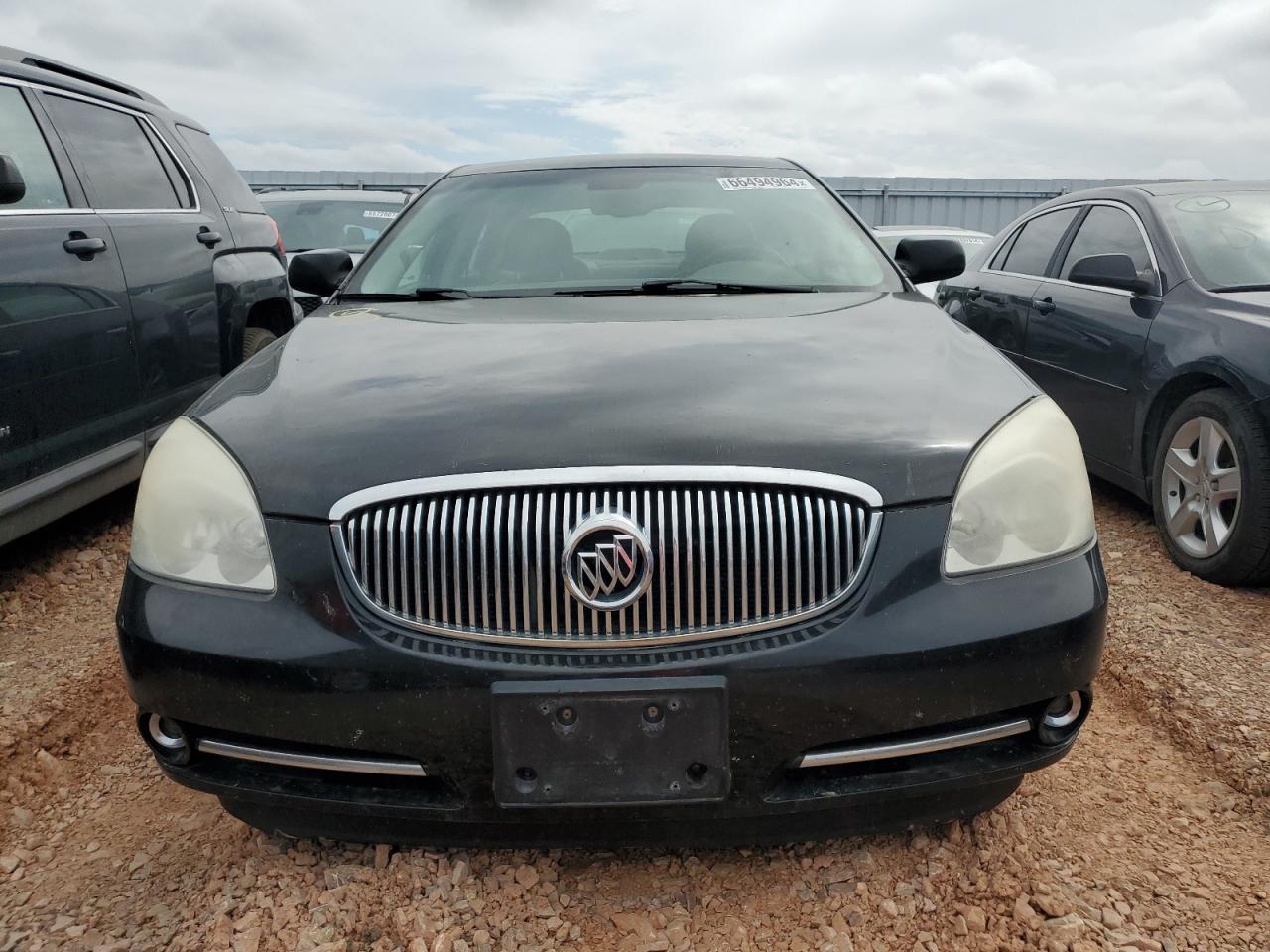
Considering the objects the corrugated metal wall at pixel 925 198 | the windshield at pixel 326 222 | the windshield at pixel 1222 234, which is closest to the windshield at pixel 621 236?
the windshield at pixel 1222 234

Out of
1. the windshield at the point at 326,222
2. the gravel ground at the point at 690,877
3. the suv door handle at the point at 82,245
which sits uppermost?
the suv door handle at the point at 82,245

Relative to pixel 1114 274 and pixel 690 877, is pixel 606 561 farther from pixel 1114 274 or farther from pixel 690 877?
pixel 1114 274

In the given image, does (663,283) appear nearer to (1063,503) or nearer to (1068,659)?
(1063,503)

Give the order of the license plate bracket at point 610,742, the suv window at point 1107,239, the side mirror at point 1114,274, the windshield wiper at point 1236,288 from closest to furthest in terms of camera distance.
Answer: the license plate bracket at point 610,742
the windshield wiper at point 1236,288
the side mirror at point 1114,274
the suv window at point 1107,239

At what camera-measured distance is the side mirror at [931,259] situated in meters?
3.34

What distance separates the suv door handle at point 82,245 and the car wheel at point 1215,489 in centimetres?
409

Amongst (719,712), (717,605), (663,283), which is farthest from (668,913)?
(663,283)

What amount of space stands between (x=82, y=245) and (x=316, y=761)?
2656 millimetres

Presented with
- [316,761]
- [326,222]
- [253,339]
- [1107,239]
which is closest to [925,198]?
[326,222]

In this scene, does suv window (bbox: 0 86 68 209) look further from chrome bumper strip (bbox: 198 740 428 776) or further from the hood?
chrome bumper strip (bbox: 198 740 428 776)

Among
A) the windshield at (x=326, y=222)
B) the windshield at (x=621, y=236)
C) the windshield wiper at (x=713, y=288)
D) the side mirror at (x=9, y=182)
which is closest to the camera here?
the windshield wiper at (x=713, y=288)

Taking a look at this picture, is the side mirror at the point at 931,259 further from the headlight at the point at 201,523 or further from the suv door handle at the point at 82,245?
the suv door handle at the point at 82,245

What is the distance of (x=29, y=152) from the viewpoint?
142 inches

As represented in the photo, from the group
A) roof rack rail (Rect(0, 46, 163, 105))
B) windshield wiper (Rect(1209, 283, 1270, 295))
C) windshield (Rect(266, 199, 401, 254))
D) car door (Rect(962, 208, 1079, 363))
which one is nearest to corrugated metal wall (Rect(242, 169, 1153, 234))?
windshield (Rect(266, 199, 401, 254))
